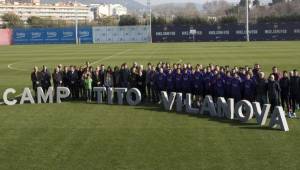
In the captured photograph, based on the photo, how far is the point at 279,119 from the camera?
16.2 m

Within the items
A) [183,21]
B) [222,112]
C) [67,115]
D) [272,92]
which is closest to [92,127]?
[67,115]

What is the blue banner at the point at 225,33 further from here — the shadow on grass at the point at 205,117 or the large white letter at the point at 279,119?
the large white letter at the point at 279,119

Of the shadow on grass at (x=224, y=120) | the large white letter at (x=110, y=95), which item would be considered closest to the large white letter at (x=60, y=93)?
the large white letter at (x=110, y=95)

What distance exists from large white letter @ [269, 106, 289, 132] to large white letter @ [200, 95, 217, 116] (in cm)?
275

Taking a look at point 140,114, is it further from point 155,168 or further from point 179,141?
point 155,168

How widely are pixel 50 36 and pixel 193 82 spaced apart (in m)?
70.7

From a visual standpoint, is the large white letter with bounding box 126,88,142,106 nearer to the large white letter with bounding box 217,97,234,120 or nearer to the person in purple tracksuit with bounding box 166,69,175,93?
the person in purple tracksuit with bounding box 166,69,175,93

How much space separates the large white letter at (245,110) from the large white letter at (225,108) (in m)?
0.23

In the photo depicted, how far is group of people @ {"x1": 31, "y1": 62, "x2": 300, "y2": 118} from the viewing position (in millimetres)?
18469

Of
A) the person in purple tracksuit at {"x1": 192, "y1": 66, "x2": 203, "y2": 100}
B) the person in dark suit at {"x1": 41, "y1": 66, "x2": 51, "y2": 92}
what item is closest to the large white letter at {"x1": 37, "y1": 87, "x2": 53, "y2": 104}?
the person in dark suit at {"x1": 41, "y1": 66, "x2": 51, "y2": 92}

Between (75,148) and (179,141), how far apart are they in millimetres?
2934

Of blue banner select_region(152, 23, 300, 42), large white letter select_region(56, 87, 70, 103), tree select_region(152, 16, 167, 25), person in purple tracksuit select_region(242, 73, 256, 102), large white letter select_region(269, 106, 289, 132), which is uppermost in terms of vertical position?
tree select_region(152, 16, 167, 25)

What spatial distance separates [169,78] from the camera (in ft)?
70.8

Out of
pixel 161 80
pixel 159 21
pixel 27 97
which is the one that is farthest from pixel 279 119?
pixel 159 21
